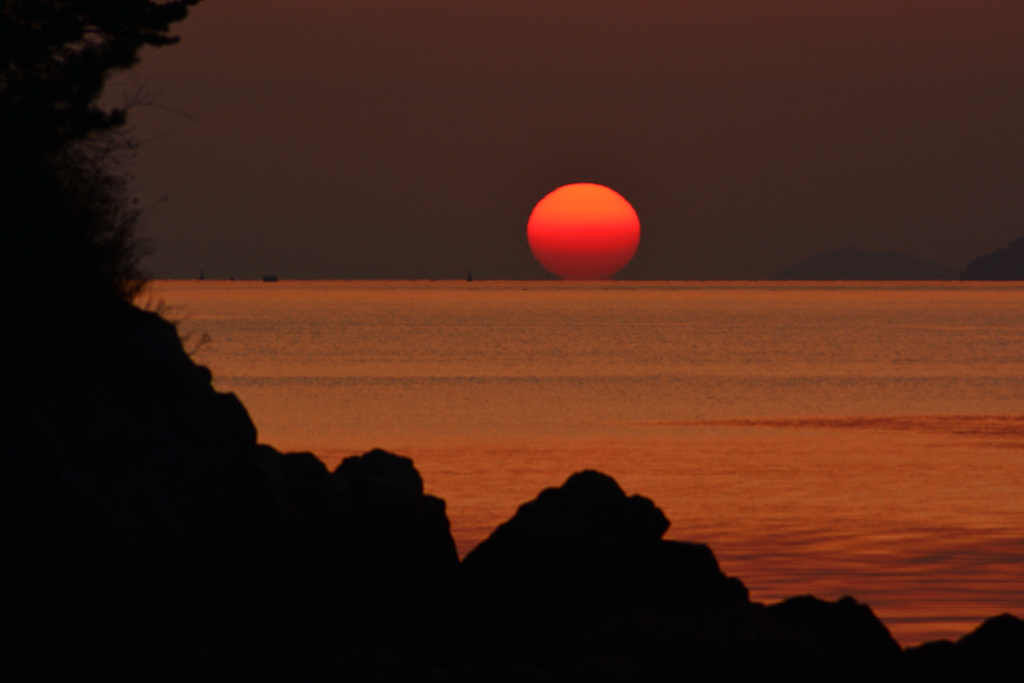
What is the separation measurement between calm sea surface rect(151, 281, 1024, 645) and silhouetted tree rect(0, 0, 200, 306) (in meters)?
2.13

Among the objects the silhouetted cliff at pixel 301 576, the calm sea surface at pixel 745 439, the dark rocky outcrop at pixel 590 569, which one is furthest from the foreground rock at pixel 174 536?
the calm sea surface at pixel 745 439

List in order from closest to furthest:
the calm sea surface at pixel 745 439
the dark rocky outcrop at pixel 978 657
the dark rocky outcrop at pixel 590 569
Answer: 1. the dark rocky outcrop at pixel 978 657
2. the dark rocky outcrop at pixel 590 569
3. the calm sea surface at pixel 745 439

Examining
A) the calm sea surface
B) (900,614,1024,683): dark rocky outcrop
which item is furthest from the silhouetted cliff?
the calm sea surface

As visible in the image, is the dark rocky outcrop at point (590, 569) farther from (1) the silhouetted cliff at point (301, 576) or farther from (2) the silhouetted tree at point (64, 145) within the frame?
(2) the silhouetted tree at point (64, 145)

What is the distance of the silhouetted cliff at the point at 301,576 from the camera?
13719mm

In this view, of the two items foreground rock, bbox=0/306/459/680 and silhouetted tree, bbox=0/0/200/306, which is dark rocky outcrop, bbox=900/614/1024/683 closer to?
foreground rock, bbox=0/306/459/680

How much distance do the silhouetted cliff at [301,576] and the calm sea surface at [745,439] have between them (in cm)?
275

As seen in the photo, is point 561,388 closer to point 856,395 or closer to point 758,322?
point 856,395

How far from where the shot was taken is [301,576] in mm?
15094

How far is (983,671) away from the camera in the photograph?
13672mm

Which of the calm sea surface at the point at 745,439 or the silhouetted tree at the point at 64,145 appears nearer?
the silhouetted tree at the point at 64,145

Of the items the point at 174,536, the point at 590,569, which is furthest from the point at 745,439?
the point at 174,536

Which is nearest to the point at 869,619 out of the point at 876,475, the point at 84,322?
the point at 84,322

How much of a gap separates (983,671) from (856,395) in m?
48.2
